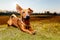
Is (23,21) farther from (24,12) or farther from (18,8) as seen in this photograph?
(18,8)

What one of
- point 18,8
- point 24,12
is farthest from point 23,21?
point 18,8

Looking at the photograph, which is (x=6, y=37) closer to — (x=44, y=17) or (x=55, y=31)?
(x=55, y=31)

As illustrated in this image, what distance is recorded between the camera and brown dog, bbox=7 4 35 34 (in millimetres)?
6289

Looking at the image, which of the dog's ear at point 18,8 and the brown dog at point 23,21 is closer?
the brown dog at point 23,21

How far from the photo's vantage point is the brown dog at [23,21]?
6.29 m

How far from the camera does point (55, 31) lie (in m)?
7.35

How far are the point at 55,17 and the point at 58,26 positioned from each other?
2683 mm

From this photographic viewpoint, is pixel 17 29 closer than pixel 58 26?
Yes

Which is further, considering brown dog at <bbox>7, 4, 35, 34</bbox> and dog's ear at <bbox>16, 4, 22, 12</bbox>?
dog's ear at <bbox>16, 4, 22, 12</bbox>

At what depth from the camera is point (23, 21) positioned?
253 inches

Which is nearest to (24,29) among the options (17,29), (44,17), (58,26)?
(17,29)

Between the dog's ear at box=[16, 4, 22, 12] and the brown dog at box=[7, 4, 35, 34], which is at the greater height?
the dog's ear at box=[16, 4, 22, 12]

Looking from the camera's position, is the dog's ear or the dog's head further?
the dog's ear

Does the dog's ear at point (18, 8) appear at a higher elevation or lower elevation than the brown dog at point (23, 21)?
higher
